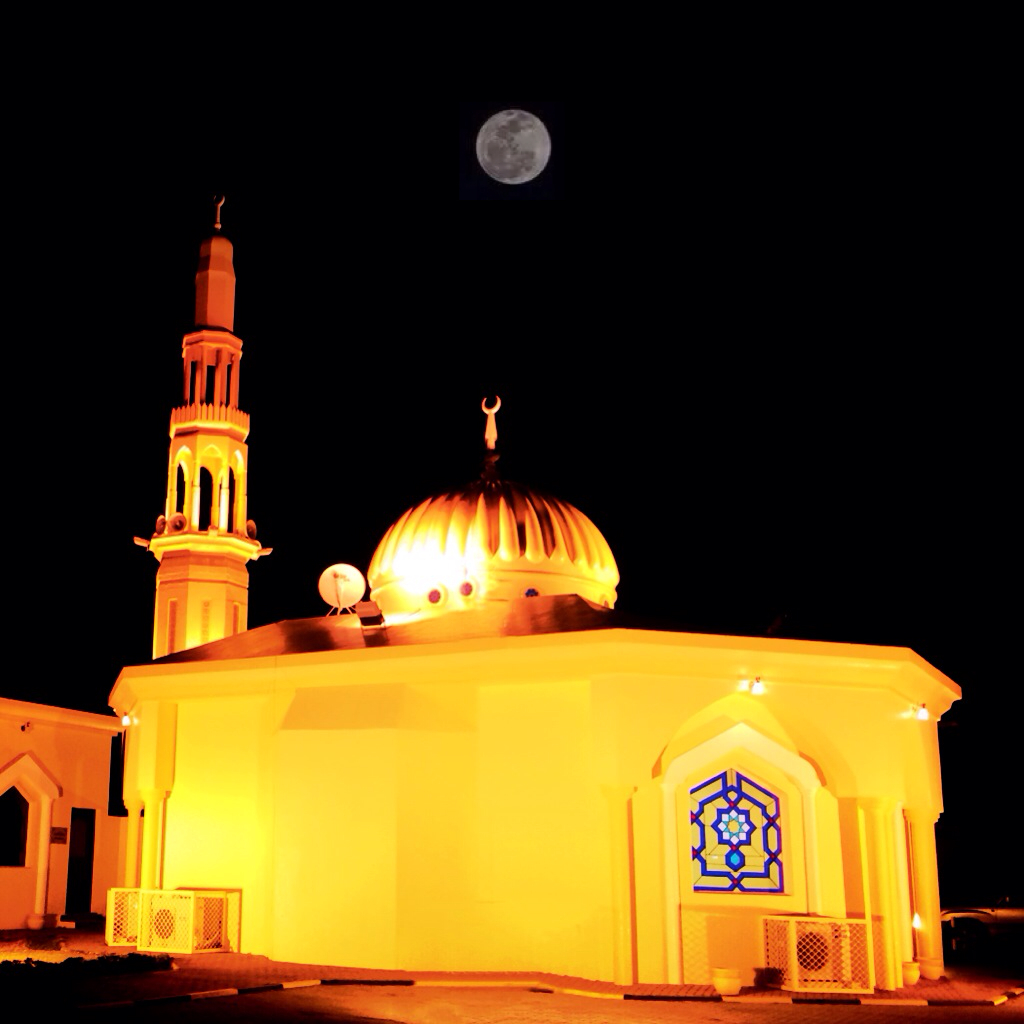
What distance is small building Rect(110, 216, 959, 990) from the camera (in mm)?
11820

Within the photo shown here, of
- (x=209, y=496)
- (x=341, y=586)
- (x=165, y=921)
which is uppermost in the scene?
(x=209, y=496)

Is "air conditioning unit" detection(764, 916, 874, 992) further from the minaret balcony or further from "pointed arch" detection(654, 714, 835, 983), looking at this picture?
the minaret balcony

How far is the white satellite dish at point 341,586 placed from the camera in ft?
50.9

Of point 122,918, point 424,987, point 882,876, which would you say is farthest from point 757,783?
point 122,918

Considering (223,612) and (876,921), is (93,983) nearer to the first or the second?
(876,921)

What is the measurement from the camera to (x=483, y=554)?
15.4 m

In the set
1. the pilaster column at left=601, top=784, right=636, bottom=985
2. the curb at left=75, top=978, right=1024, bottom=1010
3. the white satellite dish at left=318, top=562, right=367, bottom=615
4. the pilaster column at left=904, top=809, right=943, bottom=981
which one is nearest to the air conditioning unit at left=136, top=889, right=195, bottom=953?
the curb at left=75, top=978, right=1024, bottom=1010

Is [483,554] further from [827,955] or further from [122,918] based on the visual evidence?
[827,955]

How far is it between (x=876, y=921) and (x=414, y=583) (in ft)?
21.3

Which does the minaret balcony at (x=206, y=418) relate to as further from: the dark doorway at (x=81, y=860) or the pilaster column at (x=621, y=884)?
the pilaster column at (x=621, y=884)

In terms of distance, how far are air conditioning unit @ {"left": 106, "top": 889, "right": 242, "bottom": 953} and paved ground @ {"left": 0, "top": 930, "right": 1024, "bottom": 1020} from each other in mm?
327

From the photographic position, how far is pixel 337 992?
1096 centimetres

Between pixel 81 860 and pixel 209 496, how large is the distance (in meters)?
6.42

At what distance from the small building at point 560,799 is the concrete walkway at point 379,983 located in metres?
0.26
